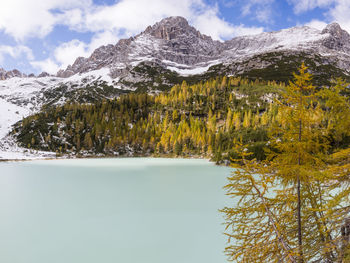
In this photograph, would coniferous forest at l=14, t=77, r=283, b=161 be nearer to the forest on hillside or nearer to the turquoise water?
the forest on hillside

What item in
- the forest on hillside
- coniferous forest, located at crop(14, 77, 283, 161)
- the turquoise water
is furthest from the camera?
coniferous forest, located at crop(14, 77, 283, 161)

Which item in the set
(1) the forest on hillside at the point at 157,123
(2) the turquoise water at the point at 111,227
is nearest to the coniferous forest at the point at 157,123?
(1) the forest on hillside at the point at 157,123

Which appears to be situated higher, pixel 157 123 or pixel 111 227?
pixel 157 123

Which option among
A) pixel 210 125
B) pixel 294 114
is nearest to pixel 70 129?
pixel 210 125

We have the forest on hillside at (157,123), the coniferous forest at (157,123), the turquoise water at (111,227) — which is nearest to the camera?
the turquoise water at (111,227)

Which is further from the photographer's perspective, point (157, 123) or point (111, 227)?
point (157, 123)

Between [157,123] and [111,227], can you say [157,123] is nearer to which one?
[157,123]

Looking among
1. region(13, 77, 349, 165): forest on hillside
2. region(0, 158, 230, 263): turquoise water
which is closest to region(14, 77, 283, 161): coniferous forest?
region(13, 77, 349, 165): forest on hillside

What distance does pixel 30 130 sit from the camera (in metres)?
92.9

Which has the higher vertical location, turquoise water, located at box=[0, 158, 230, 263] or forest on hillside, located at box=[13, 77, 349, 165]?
forest on hillside, located at box=[13, 77, 349, 165]

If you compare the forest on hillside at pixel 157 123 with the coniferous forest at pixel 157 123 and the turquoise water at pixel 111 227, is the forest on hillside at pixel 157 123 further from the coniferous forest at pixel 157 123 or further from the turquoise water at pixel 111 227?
the turquoise water at pixel 111 227

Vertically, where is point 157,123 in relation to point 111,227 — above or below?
above

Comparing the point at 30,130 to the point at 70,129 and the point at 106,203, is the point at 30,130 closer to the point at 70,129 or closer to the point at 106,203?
the point at 70,129

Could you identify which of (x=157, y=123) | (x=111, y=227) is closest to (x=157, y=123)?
(x=157, y=123)
